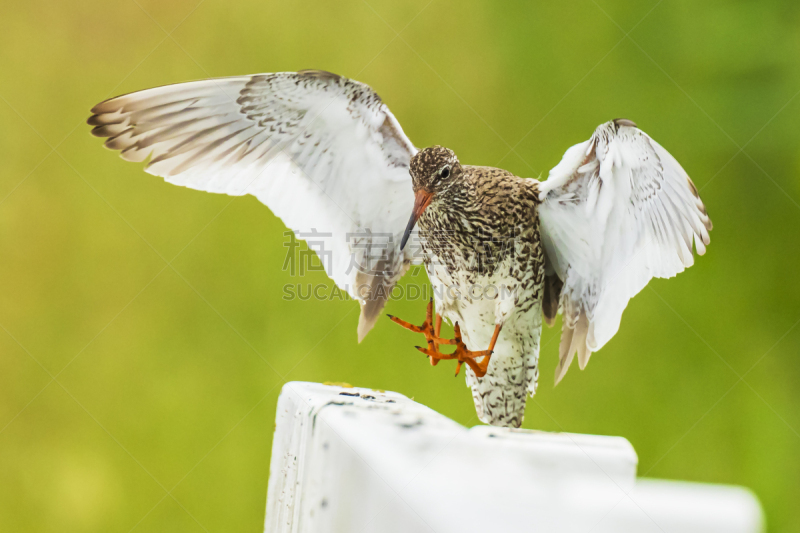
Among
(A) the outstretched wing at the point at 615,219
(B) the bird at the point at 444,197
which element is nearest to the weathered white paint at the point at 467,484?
(B) the bird at the point at 444,197

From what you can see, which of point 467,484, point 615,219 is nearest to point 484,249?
point 615,219

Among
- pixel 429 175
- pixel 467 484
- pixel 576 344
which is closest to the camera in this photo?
pixel 467 484

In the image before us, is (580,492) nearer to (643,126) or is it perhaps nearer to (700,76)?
(643,126)

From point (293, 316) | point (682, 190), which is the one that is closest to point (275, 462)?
point (682, 190)

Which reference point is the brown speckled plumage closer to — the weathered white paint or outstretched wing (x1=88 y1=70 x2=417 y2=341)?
outstretched wing (x1=88 y1=70 x2=417 y2=341)

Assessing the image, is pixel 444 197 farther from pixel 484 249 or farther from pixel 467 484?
pixel 467 484

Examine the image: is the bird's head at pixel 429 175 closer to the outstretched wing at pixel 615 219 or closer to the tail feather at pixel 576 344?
the outstretched wing at pixel 615 219
